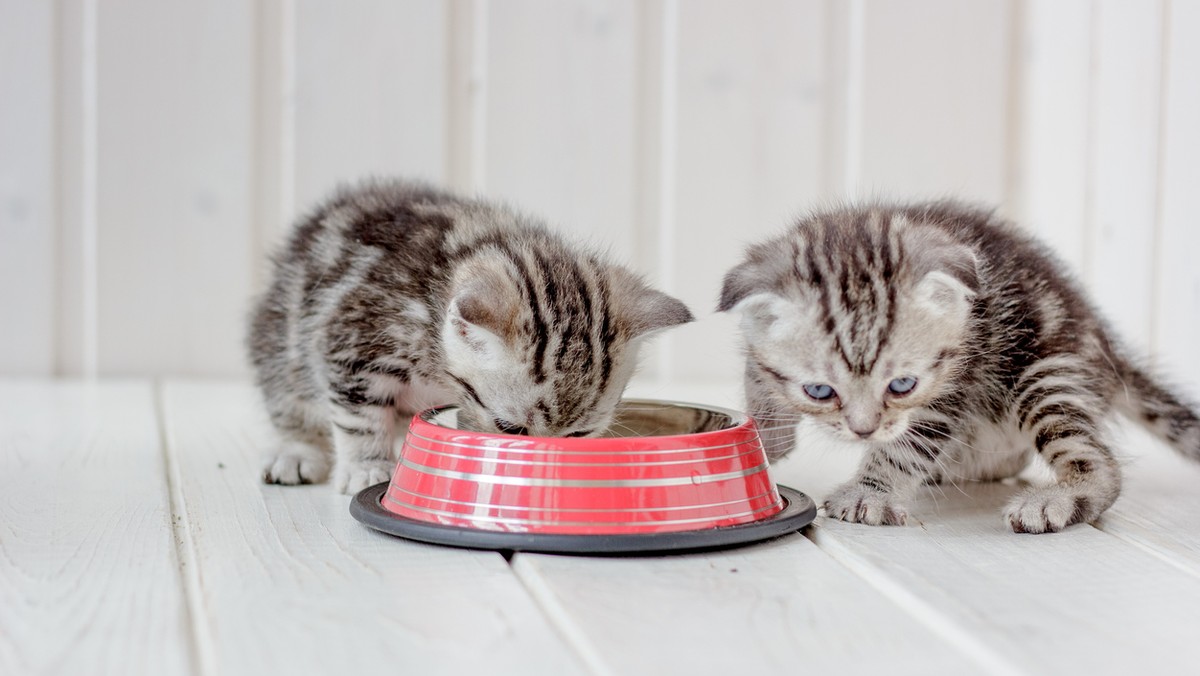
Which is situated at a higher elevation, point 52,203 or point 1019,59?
point 1019,59

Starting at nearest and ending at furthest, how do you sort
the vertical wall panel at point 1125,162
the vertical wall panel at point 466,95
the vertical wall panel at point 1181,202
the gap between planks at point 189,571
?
1. the gap between planks at point 189,571
2. the vertical wall panel at point 1181,202
3. the vertical wall panel at point 1125,162
4. the vertical wall panel at point 466,95

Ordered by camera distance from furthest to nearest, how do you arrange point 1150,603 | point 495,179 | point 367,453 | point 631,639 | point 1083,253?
point 495,179 < point 1083,253 < point 367,453 < point 1150,603 < point 631,639

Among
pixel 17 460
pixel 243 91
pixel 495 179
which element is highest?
pixel 243 91

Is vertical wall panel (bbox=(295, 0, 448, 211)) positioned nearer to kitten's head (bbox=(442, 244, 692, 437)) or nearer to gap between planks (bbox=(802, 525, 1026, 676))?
kitten's head (bbox=(442, 244, 692, 437))

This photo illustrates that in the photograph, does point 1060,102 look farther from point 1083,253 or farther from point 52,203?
point 52,203

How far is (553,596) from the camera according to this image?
5.37ft

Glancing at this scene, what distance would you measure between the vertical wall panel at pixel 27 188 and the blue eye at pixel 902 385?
3.27 m

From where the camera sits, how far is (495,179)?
14.6 ft

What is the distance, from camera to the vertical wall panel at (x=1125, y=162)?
3619mm

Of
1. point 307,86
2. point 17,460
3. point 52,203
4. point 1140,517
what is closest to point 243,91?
point 307,86

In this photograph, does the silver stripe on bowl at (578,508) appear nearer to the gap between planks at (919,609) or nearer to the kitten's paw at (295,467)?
the gap between planks at (919,609)

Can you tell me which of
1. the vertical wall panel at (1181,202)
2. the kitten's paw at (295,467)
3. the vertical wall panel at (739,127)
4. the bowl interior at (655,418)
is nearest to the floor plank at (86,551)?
the kitten's paw at (295,467)

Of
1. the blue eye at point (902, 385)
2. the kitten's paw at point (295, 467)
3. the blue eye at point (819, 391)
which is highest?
the blue eye at point (902, 385)

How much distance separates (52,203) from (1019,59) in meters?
3.80
